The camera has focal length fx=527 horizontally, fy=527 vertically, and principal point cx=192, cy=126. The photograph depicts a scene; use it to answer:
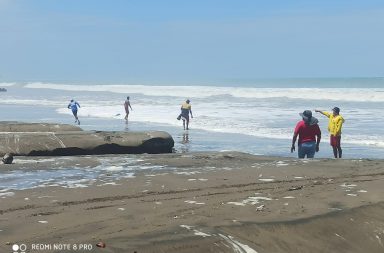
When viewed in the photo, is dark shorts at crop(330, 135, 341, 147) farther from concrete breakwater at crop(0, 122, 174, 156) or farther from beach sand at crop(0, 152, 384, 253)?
concrete breakwater at crop(0, 122, 174, 156)

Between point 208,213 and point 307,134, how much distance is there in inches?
251

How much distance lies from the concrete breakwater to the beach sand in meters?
3.73

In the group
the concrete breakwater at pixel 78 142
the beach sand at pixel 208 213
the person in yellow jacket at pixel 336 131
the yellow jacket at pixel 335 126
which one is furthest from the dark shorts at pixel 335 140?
the concrete breakwater at pixel 78 142

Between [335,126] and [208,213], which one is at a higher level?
[335,126]

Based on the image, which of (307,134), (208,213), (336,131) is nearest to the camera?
(208,213)

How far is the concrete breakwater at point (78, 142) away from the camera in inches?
458

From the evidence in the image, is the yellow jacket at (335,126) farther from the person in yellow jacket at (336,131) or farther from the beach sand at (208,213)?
the beach sand at (208,213)

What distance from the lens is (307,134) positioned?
11.6m

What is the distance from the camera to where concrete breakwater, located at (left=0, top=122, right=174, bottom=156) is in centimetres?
1164

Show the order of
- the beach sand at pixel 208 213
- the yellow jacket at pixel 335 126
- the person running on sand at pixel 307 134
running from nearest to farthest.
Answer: the beach sand at pixel 208 213 < the person running on sand at pixel 307 134 < the yellow jacket at pixel 335 126

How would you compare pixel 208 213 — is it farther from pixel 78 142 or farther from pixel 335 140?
pixel 335 140

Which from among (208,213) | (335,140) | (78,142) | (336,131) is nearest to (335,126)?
(336,131)

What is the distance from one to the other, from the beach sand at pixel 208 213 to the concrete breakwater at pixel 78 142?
12.2ft

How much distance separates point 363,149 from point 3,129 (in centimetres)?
1028
